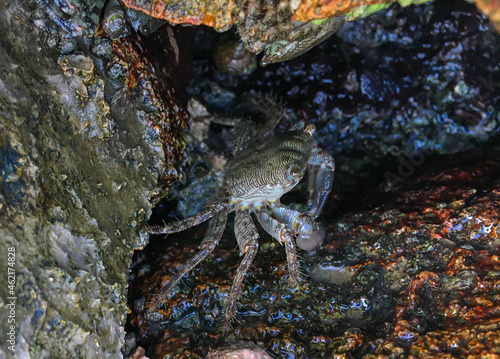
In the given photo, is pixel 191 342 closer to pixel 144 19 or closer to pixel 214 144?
pixel 214 144

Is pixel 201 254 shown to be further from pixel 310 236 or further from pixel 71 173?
pixel 71 173

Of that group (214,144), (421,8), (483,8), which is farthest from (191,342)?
(421,8)

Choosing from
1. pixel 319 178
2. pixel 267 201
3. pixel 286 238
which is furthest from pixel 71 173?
pixel 319 178

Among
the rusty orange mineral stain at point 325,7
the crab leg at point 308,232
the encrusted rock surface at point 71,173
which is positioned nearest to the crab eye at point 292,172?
the crab leg at point 308,232

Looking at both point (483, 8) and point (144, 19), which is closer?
point (483, 8)

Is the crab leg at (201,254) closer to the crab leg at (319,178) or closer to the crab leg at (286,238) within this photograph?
the crab leg at (286,238)

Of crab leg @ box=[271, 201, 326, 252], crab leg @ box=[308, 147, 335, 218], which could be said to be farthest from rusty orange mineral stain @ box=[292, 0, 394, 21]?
crab leg @ box=[308, 147, 335, 218]
